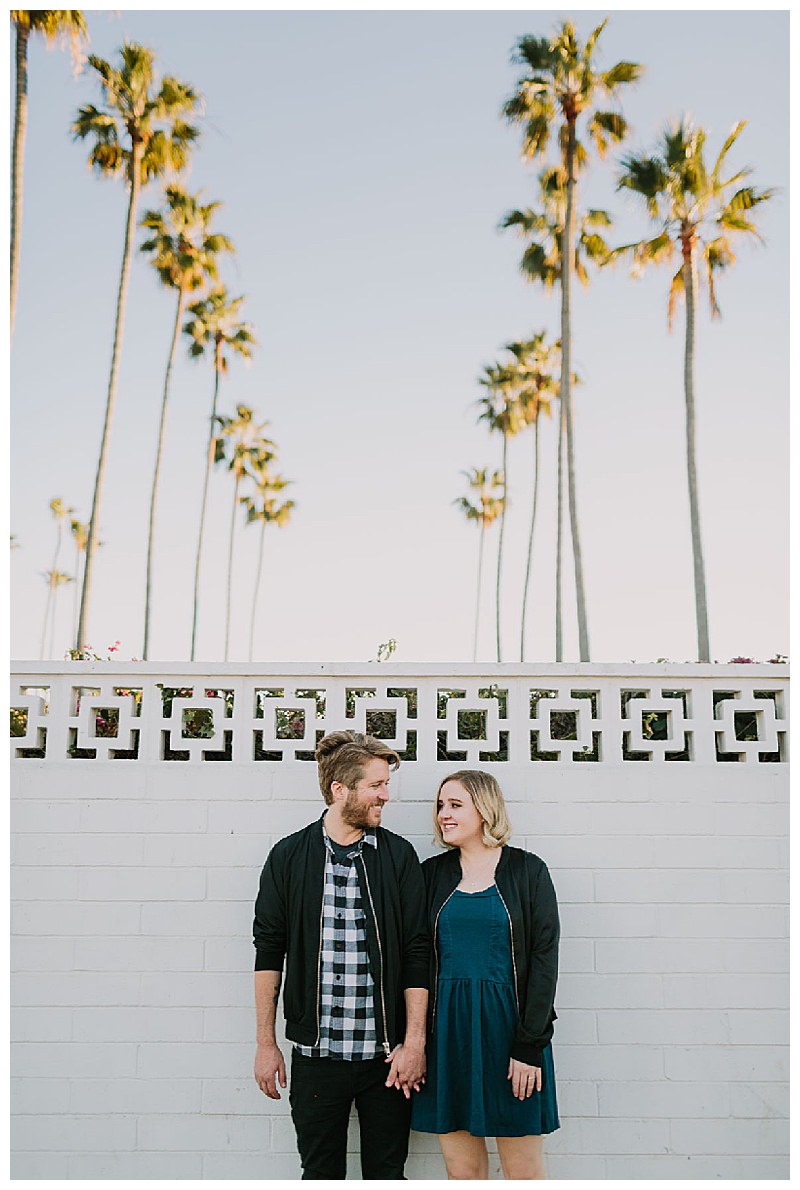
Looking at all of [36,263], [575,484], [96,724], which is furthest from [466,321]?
[96,724]

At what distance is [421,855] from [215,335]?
74.3ft

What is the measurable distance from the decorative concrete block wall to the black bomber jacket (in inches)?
16.7

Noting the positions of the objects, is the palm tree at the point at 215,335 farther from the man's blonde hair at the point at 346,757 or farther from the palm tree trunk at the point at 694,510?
the man's blonde hair at the point at 346,757

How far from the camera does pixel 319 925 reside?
12.5 feet

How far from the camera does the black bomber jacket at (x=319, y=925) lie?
3736 mm

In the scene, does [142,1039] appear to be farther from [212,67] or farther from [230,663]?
[212,67]

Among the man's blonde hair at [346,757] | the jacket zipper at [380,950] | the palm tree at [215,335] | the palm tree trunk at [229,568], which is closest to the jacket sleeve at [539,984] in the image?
the jacket zipper at [380,950]

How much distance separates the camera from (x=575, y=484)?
15.7 metres

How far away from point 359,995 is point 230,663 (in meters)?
1.47

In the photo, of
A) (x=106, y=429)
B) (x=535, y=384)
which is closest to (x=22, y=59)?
(x=106, y=429)

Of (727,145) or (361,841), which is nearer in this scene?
(361,841)

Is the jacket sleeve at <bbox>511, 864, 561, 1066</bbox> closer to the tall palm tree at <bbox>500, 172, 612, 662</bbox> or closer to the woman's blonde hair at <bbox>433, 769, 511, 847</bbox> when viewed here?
the woman's blonde hair at <bbox>433, 769, 511, 847</bbox>

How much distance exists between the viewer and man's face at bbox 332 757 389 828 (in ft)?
12.7

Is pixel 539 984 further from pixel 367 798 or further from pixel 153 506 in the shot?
pixel 153 506
